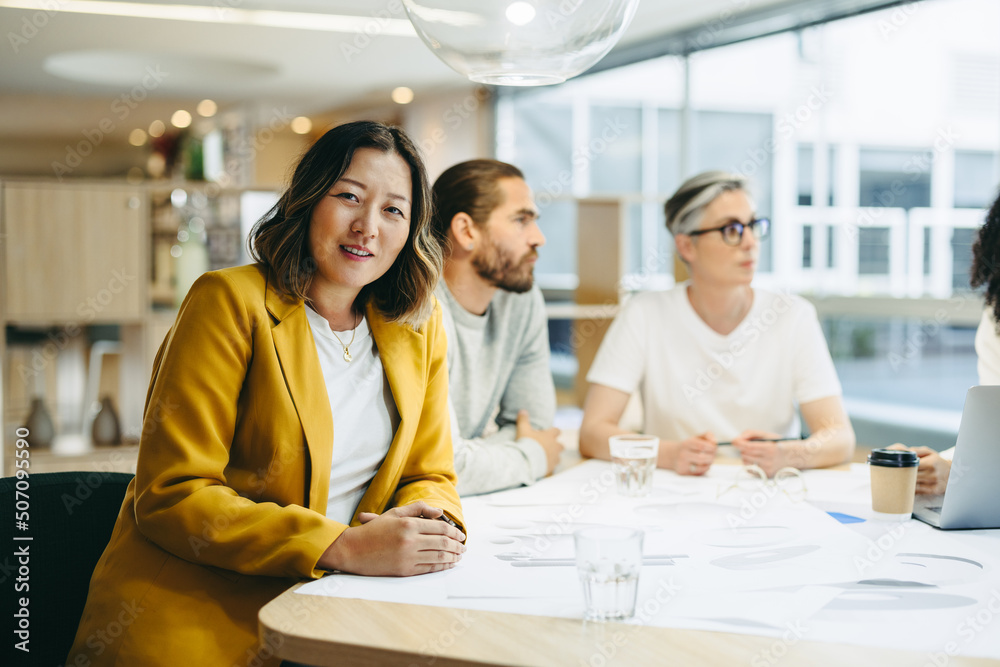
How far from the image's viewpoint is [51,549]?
1351mm

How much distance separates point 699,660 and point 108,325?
361 cm

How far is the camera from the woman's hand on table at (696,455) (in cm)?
173

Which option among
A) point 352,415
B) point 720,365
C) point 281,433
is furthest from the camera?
point 720,365

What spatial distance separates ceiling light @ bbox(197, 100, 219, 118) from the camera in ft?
23.6

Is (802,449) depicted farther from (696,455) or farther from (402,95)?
(402,95)

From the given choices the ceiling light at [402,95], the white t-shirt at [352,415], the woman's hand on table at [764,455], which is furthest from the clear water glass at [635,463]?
the ceiling light at [402,95]

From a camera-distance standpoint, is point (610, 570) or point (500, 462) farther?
point (500, 462)

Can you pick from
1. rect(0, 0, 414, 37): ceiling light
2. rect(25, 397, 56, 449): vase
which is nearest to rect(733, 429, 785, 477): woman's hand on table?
rect(25, 397, 56, 449): vase

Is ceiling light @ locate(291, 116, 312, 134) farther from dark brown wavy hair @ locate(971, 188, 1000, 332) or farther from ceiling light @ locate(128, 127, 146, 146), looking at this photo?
dark brown wavy hair @ locate(971, 188, 1000, 332)

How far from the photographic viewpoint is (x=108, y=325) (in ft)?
12.8

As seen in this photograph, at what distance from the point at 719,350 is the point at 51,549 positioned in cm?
157

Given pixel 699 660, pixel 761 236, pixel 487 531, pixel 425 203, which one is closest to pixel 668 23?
pixel 761 236

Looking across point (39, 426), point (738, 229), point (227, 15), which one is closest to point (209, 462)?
point (738, 229)

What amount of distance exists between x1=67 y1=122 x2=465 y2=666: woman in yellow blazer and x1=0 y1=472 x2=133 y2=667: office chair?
0.42ft
